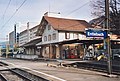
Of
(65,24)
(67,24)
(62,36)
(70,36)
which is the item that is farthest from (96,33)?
(67,24)

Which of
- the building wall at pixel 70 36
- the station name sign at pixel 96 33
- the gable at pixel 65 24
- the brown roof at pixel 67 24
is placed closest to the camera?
the station name sign at pixel 96 33

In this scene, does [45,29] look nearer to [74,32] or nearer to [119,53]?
[74,32]

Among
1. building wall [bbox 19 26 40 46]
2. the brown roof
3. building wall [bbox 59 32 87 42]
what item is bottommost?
building wall [bbox 59 32 87 42]

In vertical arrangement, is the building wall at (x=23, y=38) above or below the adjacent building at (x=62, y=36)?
above

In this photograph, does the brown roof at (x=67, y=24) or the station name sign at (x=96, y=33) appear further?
the brown roof at (x=67, y=24)

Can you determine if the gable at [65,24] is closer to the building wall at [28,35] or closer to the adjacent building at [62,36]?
the adjacent building at [62,36]

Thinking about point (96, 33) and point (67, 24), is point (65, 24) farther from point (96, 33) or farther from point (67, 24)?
point (96, 33)

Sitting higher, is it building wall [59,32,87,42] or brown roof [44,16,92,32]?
brown roof [44,16,92,32]

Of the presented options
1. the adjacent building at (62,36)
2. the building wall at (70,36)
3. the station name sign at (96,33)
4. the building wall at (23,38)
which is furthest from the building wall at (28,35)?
the station name sign at (96,33)

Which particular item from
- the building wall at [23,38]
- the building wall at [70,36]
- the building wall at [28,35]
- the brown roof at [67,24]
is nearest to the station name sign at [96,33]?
the building wall at [70,36]

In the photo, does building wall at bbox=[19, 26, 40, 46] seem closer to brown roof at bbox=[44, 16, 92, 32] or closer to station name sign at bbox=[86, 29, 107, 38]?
brown roof at bbox=[44, 16, 92, 32]

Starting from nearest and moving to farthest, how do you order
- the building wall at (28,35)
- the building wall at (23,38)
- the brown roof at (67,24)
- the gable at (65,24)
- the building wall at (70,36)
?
the building wall at (70,36), the gable at (65,24), the brown roof at (67,24), the building wall at (28,35), the building wall at (23,38)

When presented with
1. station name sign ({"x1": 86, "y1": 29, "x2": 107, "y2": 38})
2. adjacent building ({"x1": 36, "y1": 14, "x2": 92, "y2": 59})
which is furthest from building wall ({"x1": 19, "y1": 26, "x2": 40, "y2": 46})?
station name sign ({"x1": 86, "y1": 29, "x2": 107, "y2": 38})

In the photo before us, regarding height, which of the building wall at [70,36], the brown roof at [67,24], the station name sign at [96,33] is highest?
the brown roof at [67,24]
